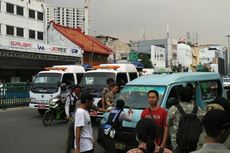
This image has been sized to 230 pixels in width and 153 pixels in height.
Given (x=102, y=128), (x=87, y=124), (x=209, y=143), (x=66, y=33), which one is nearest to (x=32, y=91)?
(x=102, y=128)

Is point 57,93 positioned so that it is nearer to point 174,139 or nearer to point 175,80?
point 175,80

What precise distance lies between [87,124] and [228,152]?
10.8ft

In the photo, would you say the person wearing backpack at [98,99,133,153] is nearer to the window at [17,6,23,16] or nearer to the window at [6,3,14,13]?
the window at [6,3,14,13]

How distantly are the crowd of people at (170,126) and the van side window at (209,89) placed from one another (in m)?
3.50

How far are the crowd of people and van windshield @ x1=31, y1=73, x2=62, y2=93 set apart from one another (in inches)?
444

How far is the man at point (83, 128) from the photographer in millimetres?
5957

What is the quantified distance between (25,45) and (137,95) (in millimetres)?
28805

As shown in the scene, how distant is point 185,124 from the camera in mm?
5383

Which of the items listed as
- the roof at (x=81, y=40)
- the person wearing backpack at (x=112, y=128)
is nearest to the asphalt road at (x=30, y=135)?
the person wearing backpack at (x=112, y=128)

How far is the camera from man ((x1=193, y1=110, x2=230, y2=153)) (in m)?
3.01

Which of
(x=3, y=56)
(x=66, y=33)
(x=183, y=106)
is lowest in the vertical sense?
(x=183, y=106)

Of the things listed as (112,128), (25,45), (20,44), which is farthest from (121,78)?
(25,45)

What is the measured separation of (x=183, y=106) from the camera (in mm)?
6090

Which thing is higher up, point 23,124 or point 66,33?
point 66,33
